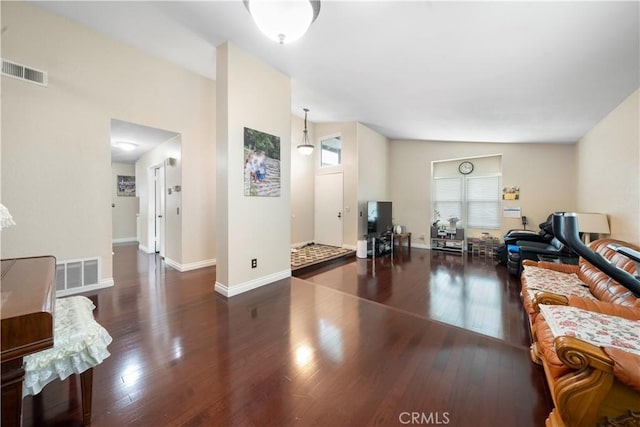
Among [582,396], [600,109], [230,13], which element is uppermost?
[230,13]

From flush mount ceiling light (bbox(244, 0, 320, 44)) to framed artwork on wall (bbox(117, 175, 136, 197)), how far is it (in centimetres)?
746

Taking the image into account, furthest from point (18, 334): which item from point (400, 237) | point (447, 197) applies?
point (447, 197)

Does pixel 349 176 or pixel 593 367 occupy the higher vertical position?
pixel 349 176

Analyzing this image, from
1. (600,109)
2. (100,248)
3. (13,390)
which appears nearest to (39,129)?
(100,248)

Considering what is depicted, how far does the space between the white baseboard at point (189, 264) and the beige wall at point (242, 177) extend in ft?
4.15

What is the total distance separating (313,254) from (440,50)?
3.99m

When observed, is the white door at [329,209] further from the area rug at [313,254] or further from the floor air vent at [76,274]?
the floor air vent at [76,274]

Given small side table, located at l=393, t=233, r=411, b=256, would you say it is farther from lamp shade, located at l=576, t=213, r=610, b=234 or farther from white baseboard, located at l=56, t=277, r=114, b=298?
white baseboard, located at l=56, t=277, r=114, b=298

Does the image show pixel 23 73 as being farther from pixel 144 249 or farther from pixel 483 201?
pixel 483 201

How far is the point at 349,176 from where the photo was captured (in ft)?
19.3

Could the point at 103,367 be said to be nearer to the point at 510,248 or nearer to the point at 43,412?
the point at 43,412

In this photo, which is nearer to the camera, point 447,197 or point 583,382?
point 583,382

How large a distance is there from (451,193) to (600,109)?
10.9 feet

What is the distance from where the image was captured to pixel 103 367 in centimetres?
180
